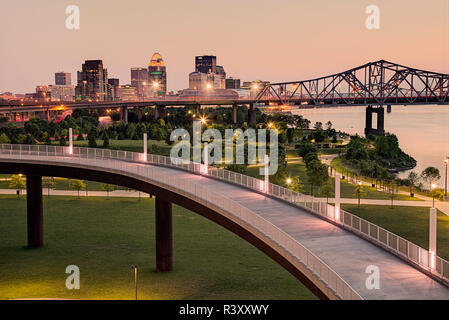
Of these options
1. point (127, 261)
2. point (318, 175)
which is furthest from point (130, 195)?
point (127, 261)

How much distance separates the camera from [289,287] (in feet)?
120

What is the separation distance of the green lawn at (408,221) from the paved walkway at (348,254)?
16100 millimetres

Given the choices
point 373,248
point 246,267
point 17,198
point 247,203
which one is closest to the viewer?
point 373,248

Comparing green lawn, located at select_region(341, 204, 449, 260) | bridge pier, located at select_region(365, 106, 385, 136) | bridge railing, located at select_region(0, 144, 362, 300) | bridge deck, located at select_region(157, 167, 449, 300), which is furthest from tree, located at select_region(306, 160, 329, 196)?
bridge pier, located at select_region(365, 106, 385, 136)

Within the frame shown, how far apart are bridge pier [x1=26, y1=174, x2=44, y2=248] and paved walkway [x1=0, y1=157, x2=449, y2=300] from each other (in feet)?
53.5

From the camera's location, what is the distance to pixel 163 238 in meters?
41.6

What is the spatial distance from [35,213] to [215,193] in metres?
23.3

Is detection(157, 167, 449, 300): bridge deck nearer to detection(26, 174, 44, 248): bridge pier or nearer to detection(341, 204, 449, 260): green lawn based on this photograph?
detection(341, 204, 449, 260): green lawn

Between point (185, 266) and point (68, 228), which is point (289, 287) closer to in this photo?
point (185, 266)

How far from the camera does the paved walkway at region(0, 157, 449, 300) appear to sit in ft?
68.7

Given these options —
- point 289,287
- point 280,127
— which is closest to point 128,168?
point 289,287

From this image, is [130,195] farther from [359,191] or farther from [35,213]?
[359,191]

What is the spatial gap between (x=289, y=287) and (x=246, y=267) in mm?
4982

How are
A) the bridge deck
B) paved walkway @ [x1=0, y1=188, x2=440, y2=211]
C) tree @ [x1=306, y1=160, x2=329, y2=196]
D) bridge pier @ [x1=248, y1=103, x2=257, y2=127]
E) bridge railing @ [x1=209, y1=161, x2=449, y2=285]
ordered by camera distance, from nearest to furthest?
1. the bridge deck
2. bridge railing @ [x1=209, y1=161, x2=449, y2=285]
3. tree @ [x1=306, y1=160, x2=329, y2=196]
4. paved walkway @ [x1=0, y1=188, x2=440, y2=211]
5. bridge pier @ [x1=248, y1=103, x2=257, y2=127]
